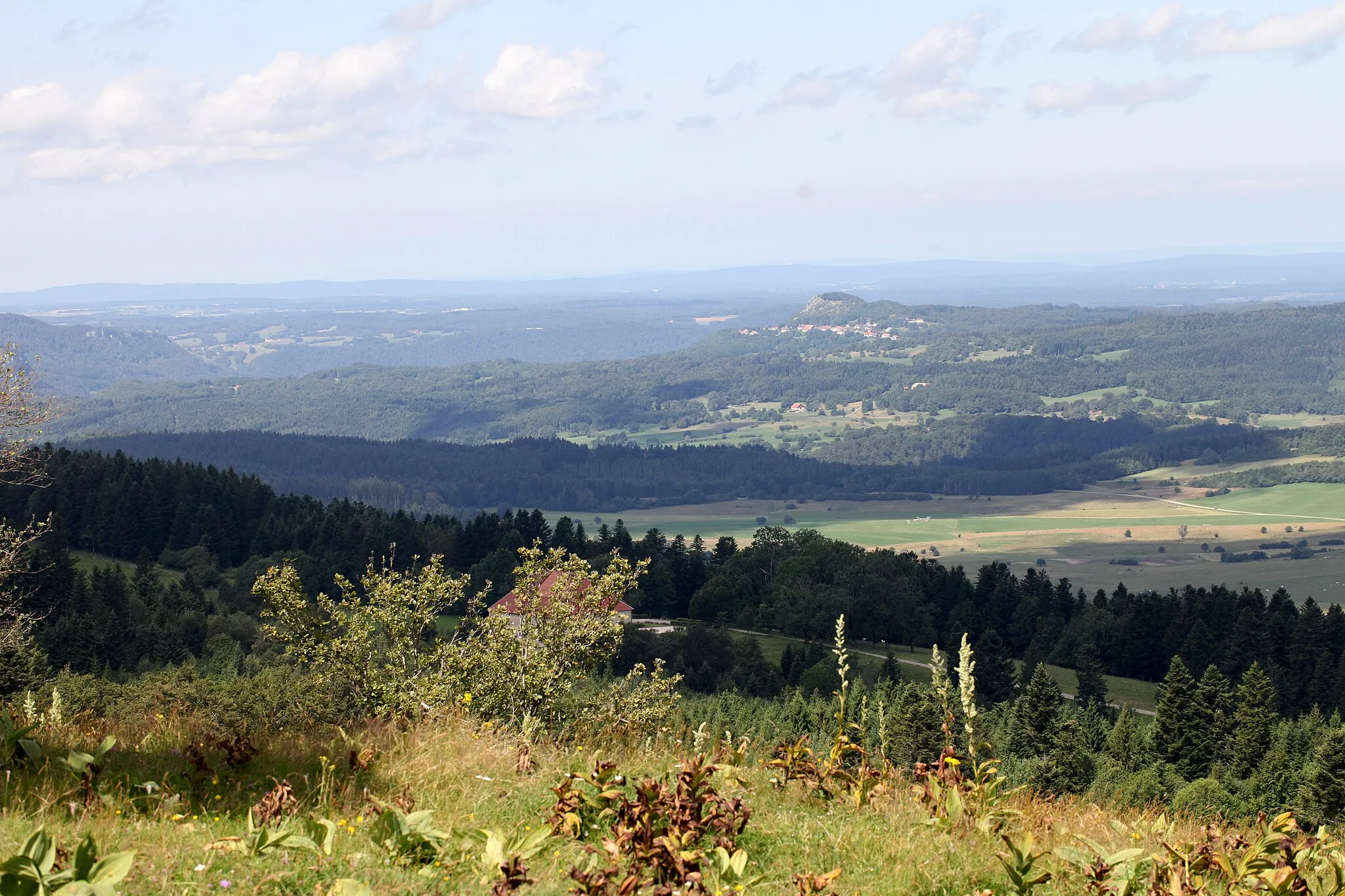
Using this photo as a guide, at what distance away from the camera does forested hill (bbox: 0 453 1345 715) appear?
8650 centimetres

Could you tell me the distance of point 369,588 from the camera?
20203mm

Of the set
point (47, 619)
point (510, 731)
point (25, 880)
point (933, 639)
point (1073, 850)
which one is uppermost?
point (25, 880)

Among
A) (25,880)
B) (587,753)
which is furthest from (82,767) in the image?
(587,753)

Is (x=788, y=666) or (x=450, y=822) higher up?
(x=450, y=822)

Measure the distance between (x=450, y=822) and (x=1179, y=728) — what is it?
64095 millimetres

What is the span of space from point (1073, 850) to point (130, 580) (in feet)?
360

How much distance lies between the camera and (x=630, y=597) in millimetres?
118000

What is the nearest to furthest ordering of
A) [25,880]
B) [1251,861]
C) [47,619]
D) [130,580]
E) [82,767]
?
[25,880] → [1251,861] → [82,767] → [47,619] → [130,580]

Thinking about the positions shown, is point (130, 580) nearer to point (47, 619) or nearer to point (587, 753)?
point (47, 619)

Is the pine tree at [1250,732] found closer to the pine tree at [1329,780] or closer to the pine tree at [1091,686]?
the pine tree at [1329,780]

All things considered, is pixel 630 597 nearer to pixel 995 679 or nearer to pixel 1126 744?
pixel 995 679

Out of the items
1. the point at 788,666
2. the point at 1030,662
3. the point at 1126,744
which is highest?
the point at 1126,744

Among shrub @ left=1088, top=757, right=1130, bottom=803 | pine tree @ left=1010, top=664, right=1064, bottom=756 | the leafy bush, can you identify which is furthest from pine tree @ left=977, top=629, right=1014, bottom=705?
the leafy bush

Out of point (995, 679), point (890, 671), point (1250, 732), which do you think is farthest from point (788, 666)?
point (1250, 732)
